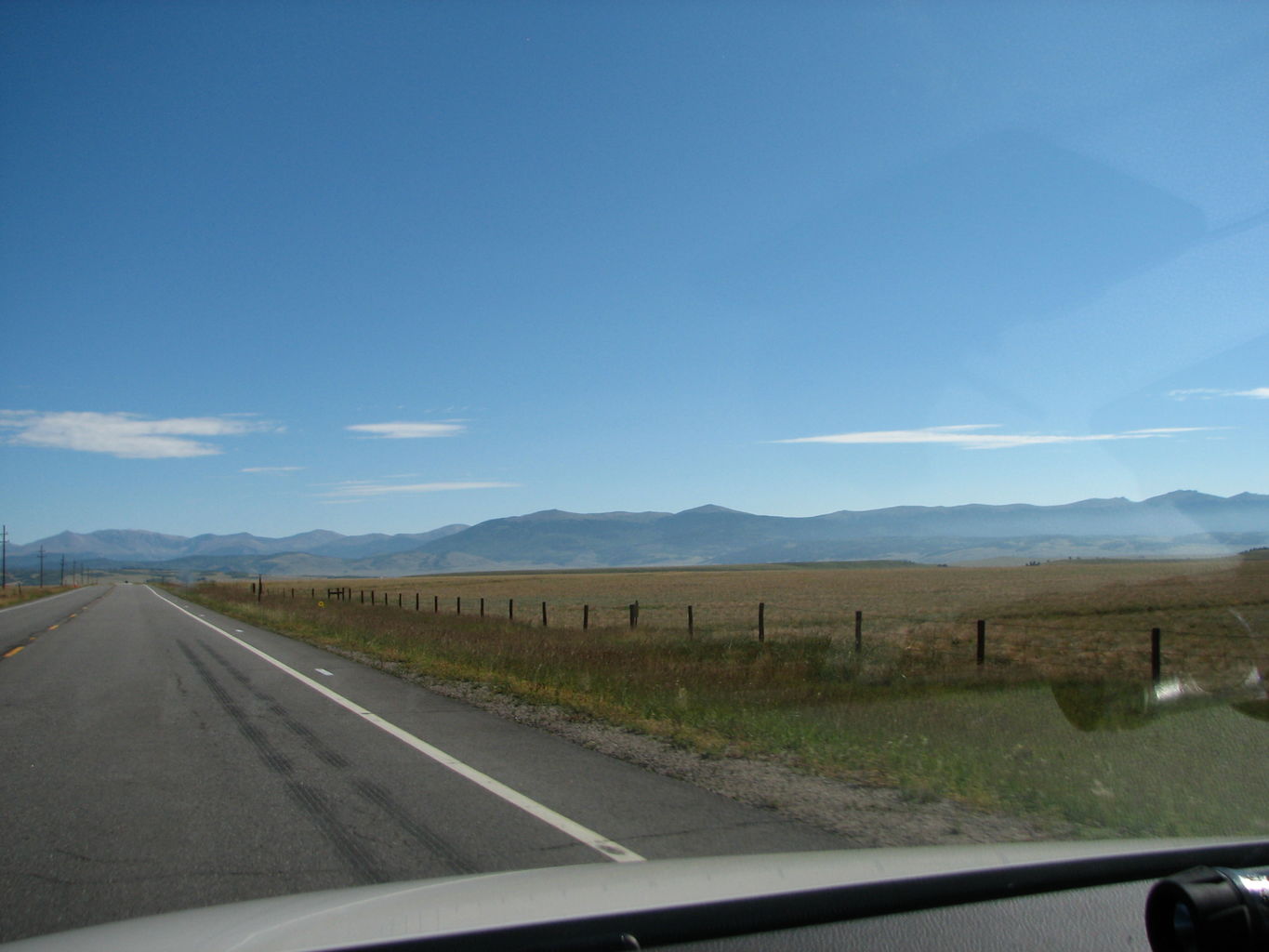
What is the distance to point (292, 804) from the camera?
6902mm

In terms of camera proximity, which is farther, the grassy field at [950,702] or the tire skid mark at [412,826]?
the grassy field at [950,702]

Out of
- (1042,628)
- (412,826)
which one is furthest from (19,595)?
(412,826)

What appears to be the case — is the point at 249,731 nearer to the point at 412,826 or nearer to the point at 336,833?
the point at 336,833

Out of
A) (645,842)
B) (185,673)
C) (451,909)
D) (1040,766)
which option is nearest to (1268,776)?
(1040,766)

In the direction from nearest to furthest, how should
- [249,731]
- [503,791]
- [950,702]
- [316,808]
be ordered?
[316,808]
[503,791]
[249,731]
[950,702]

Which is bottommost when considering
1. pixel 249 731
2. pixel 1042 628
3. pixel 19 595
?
pixel 19 595

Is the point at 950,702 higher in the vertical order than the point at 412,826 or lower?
lower

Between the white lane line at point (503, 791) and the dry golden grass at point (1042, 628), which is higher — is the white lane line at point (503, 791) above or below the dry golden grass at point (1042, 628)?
above

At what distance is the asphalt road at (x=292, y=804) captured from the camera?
528 cm

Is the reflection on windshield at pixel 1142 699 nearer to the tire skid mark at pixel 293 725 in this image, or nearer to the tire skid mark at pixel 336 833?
the tire skid mark at pixel 293 725

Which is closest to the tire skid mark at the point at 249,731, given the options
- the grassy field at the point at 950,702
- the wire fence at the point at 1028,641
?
the grassy field at the point at 950,702

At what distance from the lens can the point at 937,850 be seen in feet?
13.4

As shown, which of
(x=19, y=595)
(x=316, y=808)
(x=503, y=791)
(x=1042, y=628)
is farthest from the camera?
(x=19, y=595)

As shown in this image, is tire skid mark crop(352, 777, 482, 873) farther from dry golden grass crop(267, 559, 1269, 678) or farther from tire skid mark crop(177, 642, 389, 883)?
dry golden grass crop(267, 559, 1269, 678)
